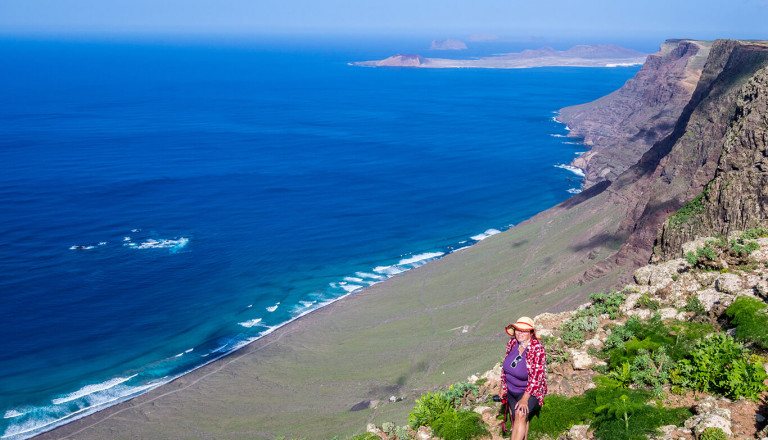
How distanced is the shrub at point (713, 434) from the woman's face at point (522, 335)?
4.23 metres

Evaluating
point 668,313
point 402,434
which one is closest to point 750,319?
point 668,313

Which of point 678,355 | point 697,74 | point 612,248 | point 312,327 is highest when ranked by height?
point 697,74

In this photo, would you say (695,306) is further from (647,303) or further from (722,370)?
(722,370)

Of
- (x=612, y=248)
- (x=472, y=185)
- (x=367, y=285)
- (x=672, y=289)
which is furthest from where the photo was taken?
(x=472, y=185)

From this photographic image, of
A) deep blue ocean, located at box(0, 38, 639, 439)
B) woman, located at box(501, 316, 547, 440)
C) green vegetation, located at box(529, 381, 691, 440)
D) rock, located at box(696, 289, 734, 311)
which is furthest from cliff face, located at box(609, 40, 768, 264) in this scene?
woman, located at box(501, 316, 547, 440)

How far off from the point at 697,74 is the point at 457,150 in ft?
190

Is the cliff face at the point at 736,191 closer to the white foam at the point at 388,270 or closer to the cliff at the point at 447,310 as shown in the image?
the cliff at the point at 447,310

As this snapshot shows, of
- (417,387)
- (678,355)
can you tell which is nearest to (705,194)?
(417,387)

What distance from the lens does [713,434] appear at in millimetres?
12438

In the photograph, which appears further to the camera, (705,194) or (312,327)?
(312,327)

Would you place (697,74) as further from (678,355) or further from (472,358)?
(678,355)

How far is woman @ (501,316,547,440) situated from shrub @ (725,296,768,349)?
21.2ft

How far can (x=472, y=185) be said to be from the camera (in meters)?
119

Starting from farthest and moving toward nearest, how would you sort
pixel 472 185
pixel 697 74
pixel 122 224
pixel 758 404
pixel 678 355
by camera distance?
pixel 697 74 → pixel 472 185 → pixel 122 224 → pixel 678 355 → pixel 758 404
